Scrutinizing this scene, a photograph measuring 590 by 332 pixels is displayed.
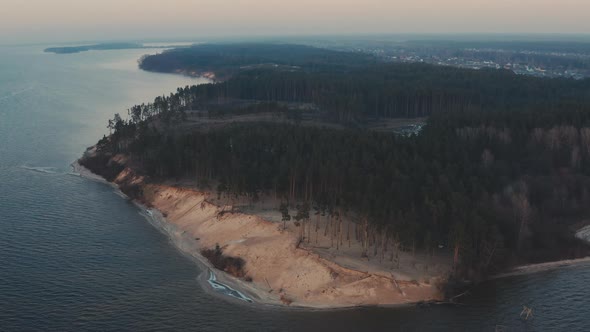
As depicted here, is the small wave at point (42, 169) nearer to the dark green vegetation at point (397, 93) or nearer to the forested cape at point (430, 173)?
the forested cape at point (430, 173)

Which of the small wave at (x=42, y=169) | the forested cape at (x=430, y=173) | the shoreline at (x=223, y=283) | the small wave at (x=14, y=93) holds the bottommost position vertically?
the shoreline at (x=223, y=283)

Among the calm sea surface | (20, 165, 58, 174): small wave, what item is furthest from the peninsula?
(20, 165, 58, 174): small wave

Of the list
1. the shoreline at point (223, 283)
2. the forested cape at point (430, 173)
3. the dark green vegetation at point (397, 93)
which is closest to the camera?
the shoreline at point (223, 283)

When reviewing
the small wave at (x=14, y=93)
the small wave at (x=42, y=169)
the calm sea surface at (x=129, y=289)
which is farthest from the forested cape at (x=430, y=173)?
the small wave at (x=14, y=93)

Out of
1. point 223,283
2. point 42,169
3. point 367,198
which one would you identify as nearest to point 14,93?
point 42,169

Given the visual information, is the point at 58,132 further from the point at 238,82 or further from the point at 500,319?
the point at 500,319

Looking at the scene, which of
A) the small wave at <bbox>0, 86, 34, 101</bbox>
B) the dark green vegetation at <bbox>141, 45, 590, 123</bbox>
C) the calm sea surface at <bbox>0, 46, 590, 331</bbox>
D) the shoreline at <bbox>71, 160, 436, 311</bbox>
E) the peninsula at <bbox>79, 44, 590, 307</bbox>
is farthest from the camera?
the small wave at <bbox>0, 86, 34, 101</bbox>

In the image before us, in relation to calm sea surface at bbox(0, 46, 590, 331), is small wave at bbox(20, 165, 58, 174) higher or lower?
higher

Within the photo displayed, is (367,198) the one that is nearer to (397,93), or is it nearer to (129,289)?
(129,289)

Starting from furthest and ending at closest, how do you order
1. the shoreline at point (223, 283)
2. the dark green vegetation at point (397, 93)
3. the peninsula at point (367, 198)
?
the dark green vegetation at point (397, 93), the peninsula at point (367, 198), the shoreline at point (223, 283)

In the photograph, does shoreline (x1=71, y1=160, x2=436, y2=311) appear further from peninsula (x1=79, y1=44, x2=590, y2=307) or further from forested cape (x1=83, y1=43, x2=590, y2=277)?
forested cape (x1=83, y1=43, x2=590, y2=277)
